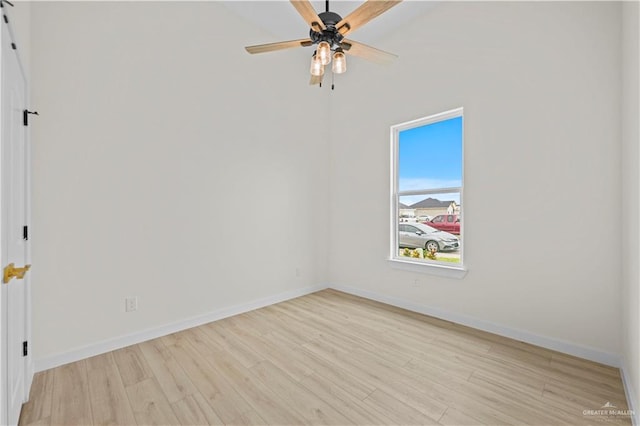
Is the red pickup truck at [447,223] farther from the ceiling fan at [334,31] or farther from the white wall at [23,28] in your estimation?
the white wall at [23,28]

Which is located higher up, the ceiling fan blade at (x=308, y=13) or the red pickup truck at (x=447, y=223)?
the ceiling fan blade at (x=308, y=13)

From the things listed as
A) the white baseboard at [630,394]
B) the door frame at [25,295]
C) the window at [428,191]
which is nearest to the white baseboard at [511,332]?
the white baseboard at [630,394]

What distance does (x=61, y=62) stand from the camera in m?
2.24

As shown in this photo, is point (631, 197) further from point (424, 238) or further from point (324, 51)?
point (324, 51)

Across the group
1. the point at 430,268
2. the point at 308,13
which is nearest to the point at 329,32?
the point at 308,13

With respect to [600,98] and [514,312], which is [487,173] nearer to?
[600,98]

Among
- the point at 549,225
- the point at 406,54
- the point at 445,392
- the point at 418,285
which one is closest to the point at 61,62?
the point at 406,54

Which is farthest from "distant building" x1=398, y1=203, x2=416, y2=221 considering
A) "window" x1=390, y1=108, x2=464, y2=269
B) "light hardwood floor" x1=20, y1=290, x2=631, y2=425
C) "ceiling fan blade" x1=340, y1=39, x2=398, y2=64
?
"ceiling fan blade" x1=340, y1=39, x2=398, y2=64

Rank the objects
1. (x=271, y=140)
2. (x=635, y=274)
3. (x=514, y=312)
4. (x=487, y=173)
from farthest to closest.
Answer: (x=271, y=140) → (x=487, y=173) → (x=514, y=312) → (x=635, y=274)

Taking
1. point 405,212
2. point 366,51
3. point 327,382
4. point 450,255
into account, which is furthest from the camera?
point 405,212

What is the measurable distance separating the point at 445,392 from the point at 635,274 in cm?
139

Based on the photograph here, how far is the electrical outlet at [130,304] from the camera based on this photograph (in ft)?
8.40

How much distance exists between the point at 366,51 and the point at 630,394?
2.99 meters

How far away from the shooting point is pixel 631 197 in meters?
1.84
